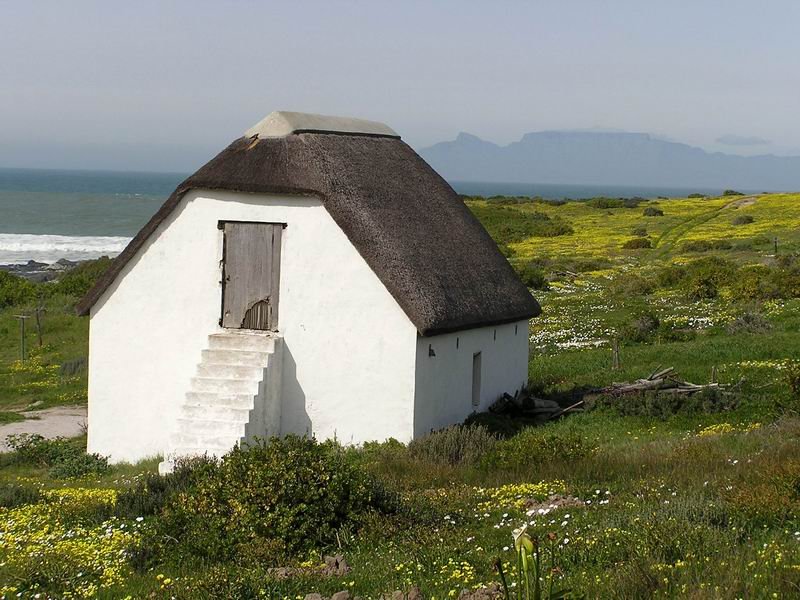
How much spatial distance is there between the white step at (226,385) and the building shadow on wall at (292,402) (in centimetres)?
81

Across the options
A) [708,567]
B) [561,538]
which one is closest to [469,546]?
[561,538]

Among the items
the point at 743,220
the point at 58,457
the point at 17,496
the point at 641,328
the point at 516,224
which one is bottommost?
the point at 58,457

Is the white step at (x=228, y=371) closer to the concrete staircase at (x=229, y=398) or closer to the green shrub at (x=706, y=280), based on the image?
the concrete staircase at (x=229, y=398)

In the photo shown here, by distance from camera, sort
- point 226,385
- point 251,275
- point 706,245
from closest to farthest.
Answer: point 226,385, point 251,275, point 706,245

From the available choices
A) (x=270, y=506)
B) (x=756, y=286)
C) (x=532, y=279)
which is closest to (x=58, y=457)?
(x=270, y=506)

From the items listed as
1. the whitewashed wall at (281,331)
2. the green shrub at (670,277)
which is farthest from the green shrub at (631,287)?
the whitewashed wall at (281,331)

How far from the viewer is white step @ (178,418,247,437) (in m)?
17.2

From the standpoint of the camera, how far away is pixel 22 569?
10.3 meters

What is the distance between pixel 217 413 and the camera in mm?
17453

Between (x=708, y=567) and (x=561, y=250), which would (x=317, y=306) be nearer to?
(x=708, y=567)

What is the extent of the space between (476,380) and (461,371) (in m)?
1.02

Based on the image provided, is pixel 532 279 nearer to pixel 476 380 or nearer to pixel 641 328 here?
pixel 641 328

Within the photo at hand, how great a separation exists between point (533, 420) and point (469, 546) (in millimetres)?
10361

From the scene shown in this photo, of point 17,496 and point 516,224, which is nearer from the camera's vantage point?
point 17,496
